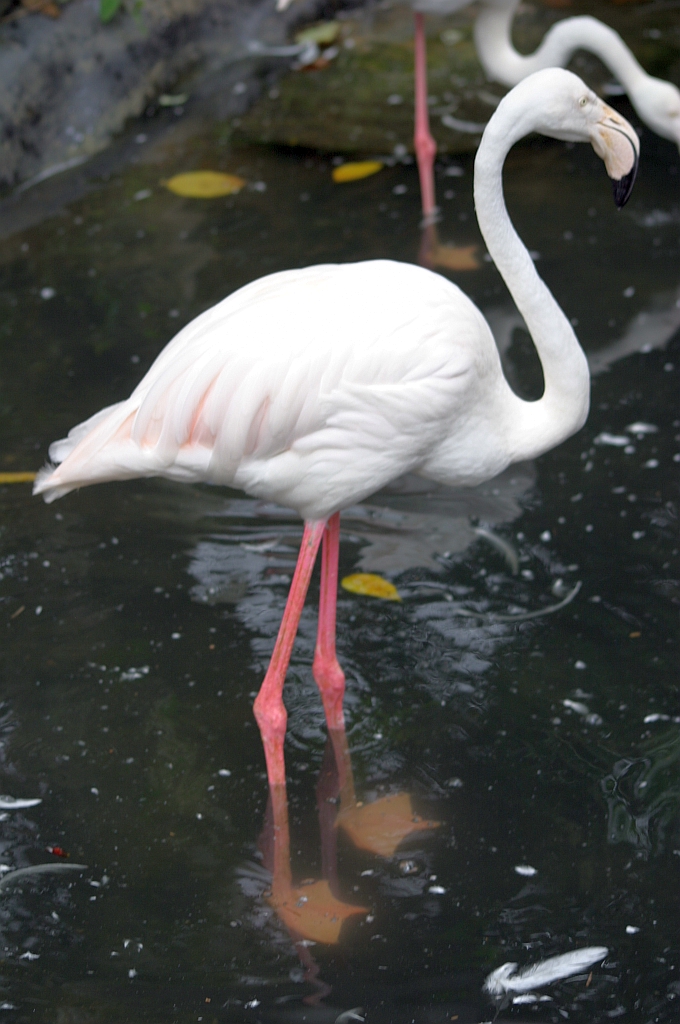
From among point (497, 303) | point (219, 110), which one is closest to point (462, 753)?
point (497, 303)

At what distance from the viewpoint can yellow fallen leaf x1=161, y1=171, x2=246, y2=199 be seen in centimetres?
581

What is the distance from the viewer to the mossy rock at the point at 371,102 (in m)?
6.25

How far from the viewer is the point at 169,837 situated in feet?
9.35

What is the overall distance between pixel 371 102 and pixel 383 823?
485 centimetres

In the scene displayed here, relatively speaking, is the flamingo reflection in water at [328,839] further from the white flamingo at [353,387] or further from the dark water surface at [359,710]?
the white flamingo at [353,387]

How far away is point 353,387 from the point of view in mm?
2621

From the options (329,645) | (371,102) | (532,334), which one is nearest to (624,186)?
(532,334)

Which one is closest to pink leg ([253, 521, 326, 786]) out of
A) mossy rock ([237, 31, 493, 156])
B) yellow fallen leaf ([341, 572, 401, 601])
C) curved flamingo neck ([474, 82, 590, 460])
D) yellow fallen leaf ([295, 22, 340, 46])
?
curved flamingo neck ([474, 82, 590, 460])

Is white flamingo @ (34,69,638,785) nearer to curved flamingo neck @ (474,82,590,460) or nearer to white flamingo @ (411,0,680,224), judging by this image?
curved flamingo neck @ (474,82,590,460)

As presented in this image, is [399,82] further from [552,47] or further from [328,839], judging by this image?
[328,839]

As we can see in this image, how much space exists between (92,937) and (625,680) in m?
Answer: 1.58

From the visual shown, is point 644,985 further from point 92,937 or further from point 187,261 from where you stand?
point 187,261

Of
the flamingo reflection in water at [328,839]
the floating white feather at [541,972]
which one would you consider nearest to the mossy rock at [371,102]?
the flamingo reflection in water at [328,839]

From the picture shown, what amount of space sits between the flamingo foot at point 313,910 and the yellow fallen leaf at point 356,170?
406cm
